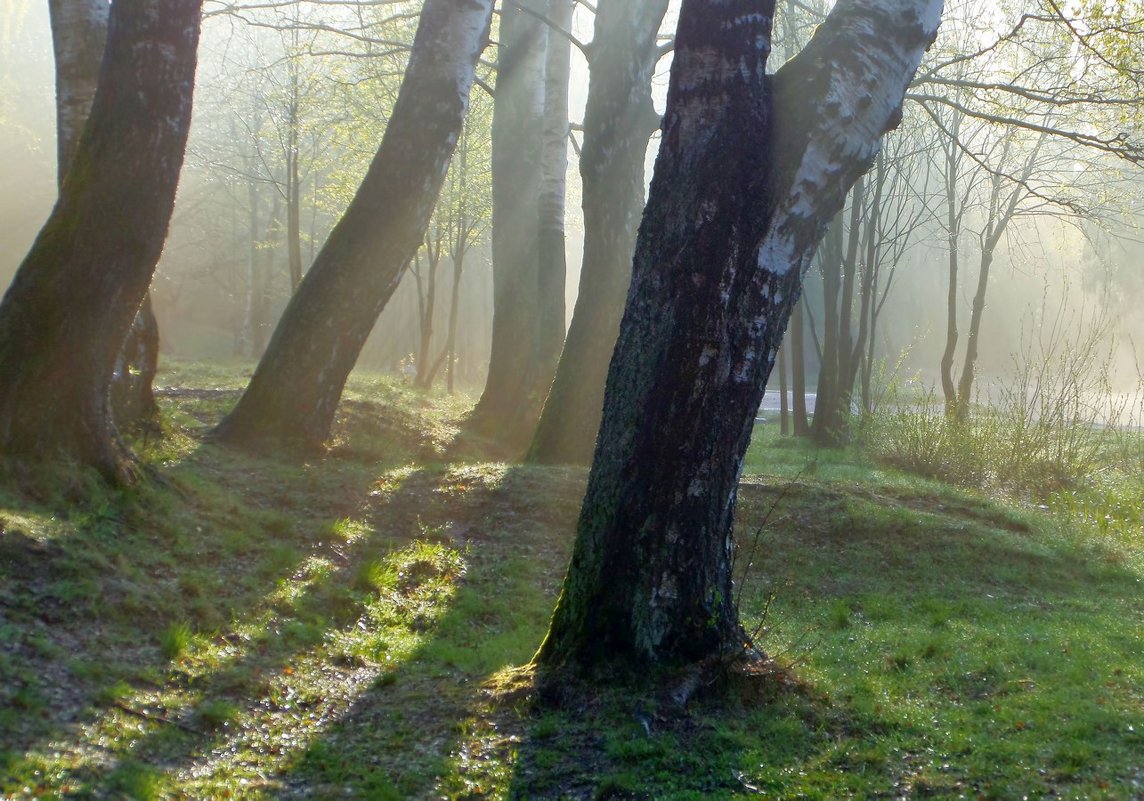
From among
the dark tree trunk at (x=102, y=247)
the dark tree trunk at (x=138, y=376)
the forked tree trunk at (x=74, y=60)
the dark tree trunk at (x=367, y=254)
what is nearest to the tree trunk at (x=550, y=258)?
the dark tree trunk at (x=367, y=254)

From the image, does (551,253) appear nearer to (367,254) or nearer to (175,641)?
(367,254)

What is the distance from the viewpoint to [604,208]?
1104 centimetres

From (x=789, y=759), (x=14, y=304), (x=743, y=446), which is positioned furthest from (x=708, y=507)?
(x=14, y=304)

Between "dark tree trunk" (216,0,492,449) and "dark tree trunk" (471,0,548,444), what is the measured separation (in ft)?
15.4

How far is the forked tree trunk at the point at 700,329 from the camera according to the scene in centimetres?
455

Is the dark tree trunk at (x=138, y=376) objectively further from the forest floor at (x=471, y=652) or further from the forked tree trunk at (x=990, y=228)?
the forked tree trunk at (x=990, y=228)

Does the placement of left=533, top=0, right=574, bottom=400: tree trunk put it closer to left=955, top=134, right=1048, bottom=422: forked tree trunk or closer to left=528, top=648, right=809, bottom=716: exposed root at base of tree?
left=955, top=134, right=1048, bottom=422: forked tree trunk

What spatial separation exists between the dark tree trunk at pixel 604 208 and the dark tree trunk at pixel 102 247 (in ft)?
16.7

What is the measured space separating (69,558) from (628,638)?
2.72 meters

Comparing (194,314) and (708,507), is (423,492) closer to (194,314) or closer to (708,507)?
(708,507)

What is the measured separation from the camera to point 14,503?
546cm

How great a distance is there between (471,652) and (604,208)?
20.6ft

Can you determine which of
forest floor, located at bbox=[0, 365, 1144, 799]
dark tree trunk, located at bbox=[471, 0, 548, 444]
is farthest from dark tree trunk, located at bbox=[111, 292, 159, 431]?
dark tree trunk, located at bbox=[471, 0, 548, 444]

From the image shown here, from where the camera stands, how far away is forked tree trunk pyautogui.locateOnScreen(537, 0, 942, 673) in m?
4.55
